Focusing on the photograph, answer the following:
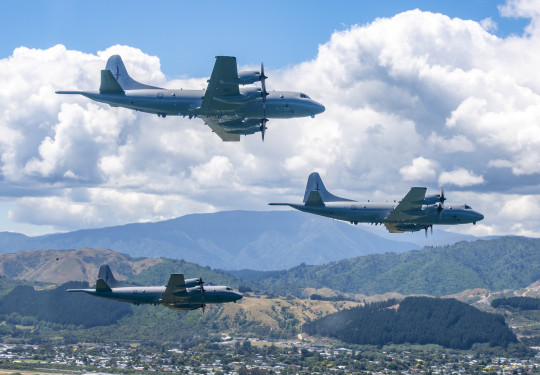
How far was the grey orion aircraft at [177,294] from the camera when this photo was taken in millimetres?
128375

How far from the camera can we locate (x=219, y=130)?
417 ft

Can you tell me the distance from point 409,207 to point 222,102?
43424 mm

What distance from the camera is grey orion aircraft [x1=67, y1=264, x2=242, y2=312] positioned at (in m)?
128

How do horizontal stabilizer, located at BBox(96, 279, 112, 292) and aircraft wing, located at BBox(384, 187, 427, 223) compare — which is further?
horizontal stabilizer, located at BBox(96, 279, 112, 292)

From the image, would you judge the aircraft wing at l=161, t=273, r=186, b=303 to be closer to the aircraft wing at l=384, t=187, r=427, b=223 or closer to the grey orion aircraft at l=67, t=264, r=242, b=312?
the grey orion aircraft at l=67, t=264, r=242, b=312

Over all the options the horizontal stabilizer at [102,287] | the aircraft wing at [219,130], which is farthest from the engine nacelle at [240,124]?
the horizontal stabilizer at [102,287]

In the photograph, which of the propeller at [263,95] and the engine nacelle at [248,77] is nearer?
the engine nacelle at [248,77]

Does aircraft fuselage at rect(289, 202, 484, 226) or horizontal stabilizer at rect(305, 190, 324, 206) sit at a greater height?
horizontal stabilizer at rect(305, 190, 324, 206)

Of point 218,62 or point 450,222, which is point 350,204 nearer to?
point 450,222

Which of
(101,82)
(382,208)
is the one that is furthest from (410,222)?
(101,82)

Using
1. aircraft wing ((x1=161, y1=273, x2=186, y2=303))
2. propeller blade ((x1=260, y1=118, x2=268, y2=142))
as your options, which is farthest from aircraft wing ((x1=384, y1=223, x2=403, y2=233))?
aircraft wing ((x1=161, y1=273, x2=186, y2=303))

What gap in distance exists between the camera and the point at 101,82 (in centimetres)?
12231

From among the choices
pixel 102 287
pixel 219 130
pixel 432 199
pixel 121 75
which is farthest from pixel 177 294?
pixel 432 199

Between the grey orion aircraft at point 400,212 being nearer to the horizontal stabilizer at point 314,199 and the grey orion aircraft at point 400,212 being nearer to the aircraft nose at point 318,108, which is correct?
the horizontal stabilizer at point 314,199
